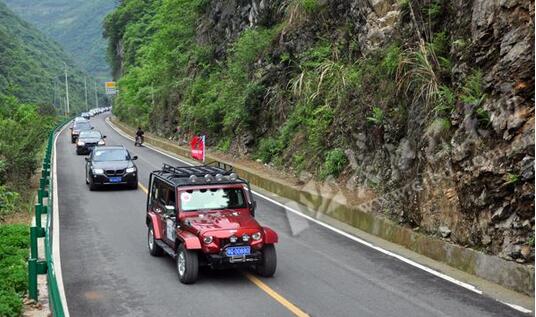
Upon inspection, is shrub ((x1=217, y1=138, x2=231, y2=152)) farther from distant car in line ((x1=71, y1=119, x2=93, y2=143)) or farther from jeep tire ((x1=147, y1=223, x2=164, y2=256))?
jeep tire ((x1=147, y1=223, x2=164, y2=256))

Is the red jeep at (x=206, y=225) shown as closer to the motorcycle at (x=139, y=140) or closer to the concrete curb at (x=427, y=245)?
the concrete curb at (x=427, y=245)

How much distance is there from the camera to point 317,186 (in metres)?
19.7

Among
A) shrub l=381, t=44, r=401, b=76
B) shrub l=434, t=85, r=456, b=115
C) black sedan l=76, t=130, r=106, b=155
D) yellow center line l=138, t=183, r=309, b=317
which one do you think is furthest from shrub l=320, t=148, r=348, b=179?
black sedan l=76, t=130, r=106, b=155

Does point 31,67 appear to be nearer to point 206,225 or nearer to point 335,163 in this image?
point 335,163

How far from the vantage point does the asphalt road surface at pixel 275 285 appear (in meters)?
9.41

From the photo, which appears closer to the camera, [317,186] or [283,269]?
[283,269]

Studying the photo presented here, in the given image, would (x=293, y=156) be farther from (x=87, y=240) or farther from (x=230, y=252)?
(x=230, y=252)

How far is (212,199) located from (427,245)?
4.52m

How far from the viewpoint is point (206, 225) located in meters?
10.9

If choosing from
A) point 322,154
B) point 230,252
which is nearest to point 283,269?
point 230,252

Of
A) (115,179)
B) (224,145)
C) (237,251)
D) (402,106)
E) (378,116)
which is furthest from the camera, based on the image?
(224,145)

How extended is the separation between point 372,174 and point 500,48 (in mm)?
5809

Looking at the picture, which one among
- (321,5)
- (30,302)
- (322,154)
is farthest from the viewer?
(321,5)

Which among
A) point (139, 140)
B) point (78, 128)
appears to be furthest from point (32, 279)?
point (78, 128)
